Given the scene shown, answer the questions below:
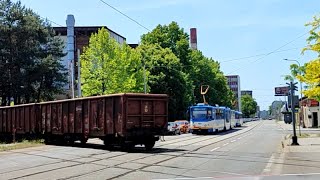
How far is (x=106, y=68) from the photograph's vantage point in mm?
50875

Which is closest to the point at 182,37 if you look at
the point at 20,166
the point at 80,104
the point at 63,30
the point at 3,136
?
the point at 63,30

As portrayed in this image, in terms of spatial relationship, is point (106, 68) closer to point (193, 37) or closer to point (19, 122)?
point (19, 122)

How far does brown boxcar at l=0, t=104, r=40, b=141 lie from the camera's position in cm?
3384

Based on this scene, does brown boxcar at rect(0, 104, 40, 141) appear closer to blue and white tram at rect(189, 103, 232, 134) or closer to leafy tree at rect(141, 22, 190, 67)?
blue and white tram at rect(189, 103, 232, 134)

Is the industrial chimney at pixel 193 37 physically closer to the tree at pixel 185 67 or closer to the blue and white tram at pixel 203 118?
the tree at pixel 185 67

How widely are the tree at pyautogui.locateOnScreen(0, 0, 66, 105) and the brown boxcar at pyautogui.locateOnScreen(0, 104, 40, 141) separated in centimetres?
1656

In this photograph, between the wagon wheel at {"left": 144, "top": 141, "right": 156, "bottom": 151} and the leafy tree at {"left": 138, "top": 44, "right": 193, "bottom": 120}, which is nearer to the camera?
the wagon wheel at {"left": 144, "top": 141, "right": 156, "bottom": 151}

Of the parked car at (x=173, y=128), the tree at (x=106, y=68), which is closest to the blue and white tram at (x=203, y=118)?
the parked car at (x=173, y=128)

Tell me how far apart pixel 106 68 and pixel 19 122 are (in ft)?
52.3

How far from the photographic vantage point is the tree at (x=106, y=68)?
166 ft

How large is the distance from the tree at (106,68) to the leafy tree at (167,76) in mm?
9616

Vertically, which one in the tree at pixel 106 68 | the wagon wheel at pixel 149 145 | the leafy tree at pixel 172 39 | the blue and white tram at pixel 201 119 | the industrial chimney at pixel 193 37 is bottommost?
the wagon wheel at pixel 149 145

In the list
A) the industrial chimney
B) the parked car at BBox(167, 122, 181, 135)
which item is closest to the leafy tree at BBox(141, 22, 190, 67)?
the parked car at BBox(167, 122, 181, 135)

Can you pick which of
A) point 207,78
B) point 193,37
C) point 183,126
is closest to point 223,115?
point 183,126
